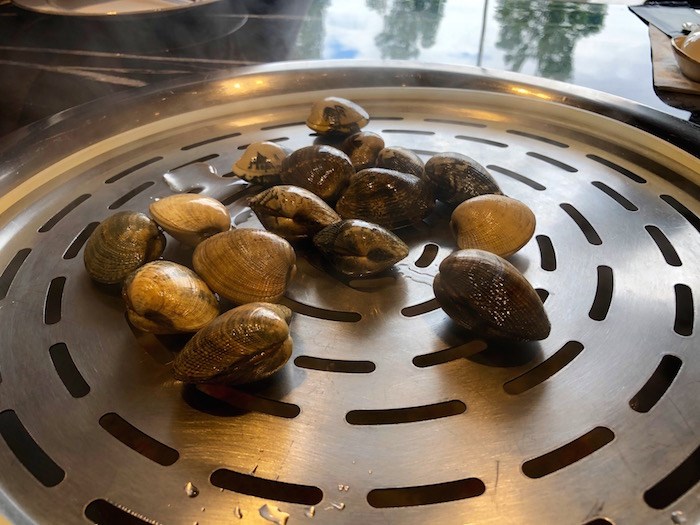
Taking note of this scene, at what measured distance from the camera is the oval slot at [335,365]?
0.68 metres

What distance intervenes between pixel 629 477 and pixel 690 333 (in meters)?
0.26

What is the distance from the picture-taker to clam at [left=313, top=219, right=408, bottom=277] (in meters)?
0.77

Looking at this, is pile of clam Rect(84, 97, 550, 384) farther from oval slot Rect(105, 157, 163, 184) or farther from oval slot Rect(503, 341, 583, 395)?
oval slot Rect(105, 157, 163, 184)

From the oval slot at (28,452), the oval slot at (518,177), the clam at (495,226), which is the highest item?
the clam at (495,226)

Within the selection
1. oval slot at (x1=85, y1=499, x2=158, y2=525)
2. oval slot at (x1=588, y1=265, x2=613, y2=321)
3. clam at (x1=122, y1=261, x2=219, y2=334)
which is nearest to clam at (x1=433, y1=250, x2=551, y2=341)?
oval slot at (x1=588, y1=265, x2=613, y2=321)

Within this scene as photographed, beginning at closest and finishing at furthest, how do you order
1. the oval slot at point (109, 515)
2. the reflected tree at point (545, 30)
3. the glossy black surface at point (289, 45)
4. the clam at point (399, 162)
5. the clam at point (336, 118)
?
the oval slot at point (109, 515)
the clam at point (399, 162)
the clam at point (336, 118)
the glossy black surface at point (289, 45)
the reflected tree at point (545, 30)

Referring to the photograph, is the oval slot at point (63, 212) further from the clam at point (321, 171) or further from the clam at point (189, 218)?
the clam at point (321, 171)

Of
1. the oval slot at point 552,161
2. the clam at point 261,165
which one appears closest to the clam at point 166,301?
the clam at point 261,165

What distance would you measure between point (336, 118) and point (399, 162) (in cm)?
21

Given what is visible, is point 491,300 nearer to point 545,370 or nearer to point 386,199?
point 545,370

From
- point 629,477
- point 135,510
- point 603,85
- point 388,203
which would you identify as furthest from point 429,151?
point 135,510

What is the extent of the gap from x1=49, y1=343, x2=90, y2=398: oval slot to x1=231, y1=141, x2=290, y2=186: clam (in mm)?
435

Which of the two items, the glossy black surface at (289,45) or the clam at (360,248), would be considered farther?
the glossy black surface at (289,45)

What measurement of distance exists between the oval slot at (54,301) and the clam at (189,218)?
0.17 meters
